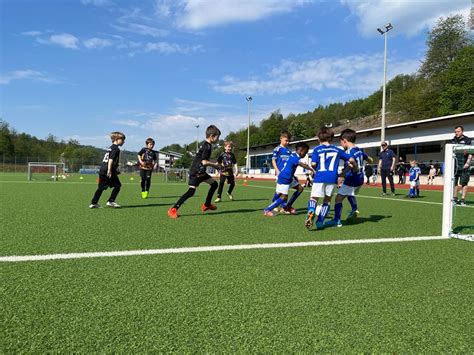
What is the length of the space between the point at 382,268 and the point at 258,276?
4.20ft

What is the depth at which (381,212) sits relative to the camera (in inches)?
327

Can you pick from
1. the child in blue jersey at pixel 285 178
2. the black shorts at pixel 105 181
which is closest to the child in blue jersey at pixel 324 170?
the child in blue jersey at pixel 285 178

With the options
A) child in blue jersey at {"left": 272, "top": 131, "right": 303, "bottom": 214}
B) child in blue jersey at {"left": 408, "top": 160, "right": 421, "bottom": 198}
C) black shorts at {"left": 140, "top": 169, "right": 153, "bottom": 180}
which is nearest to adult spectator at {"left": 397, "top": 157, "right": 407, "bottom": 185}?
child in blue jersey at {"left": 408, "top": 160, "right": 421, "bottom": 198}

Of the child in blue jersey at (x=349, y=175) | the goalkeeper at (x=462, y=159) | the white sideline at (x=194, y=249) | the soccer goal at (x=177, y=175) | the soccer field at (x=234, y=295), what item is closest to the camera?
the soccer field at (x=234, y=295)

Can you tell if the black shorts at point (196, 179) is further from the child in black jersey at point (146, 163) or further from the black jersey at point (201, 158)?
the child in black jersey at point (146, 163)

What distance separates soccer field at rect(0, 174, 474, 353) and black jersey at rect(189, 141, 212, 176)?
81.9 inches

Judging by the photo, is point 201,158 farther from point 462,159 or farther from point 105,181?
point 462,159

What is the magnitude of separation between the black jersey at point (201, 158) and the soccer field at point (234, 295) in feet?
6.83

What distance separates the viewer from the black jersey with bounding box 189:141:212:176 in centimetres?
678

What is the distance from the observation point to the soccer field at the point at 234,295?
2023 mm

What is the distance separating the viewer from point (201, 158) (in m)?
6.84

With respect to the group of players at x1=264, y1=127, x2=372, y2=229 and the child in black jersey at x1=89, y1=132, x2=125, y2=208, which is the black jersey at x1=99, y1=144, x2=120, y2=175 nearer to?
the child in black jersey at x1=89, y1=132, x2=125, y2=208

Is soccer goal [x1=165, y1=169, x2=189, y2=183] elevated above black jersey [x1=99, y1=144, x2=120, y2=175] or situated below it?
below

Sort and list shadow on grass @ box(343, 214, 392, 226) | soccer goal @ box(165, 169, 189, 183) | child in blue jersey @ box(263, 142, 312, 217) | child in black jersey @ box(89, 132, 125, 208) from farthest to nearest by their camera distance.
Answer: soccer goal @ box(165, 169, 189, 183) < child in black jersey @ box(89, 132, 125, 208) < child in blue jersey @ box(263, 142, 312, 217) < shadow on grass @ box(343, 214, 392, 226)
